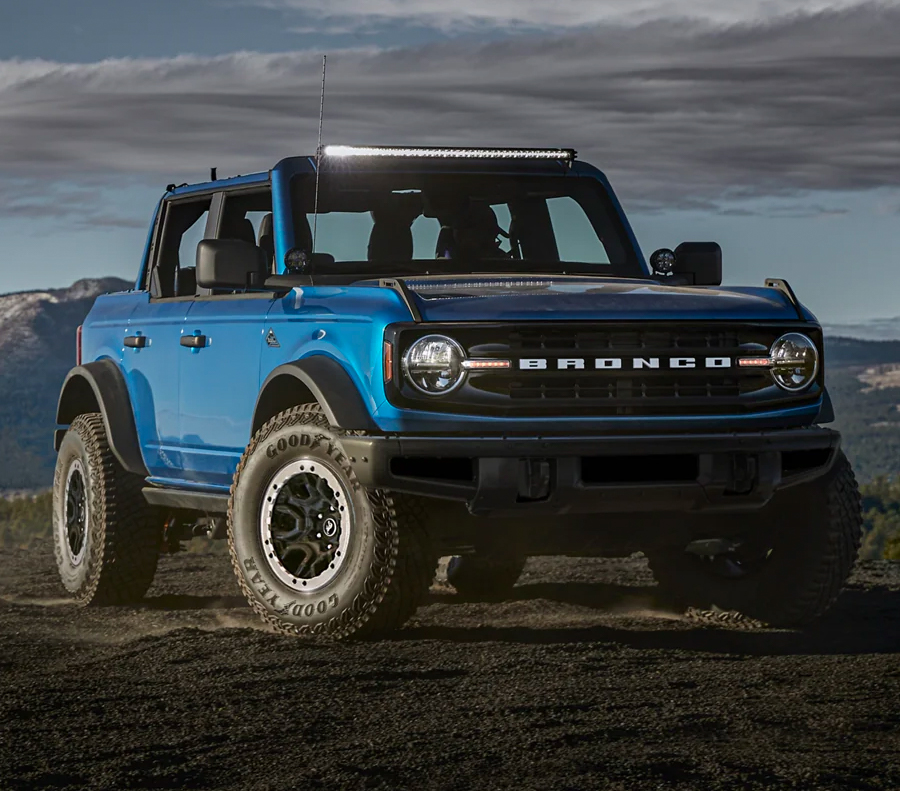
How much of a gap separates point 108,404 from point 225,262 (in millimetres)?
1927

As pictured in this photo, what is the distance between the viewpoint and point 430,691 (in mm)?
6121

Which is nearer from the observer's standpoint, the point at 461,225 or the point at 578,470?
the point at 578,470

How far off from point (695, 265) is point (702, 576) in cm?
159

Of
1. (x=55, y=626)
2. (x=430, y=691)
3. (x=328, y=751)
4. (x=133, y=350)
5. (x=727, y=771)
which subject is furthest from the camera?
(x=133, y=350)

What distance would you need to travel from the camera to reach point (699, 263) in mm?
8727

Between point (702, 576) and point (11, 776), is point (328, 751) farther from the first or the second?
point (702, 576)

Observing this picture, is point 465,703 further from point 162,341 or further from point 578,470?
point 162,341

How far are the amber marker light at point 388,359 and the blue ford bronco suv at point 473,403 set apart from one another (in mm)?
22

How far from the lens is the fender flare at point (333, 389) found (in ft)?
22.6

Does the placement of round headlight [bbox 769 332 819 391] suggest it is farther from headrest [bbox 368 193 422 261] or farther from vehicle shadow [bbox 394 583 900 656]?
headrest [bbox 368 193 422 261]

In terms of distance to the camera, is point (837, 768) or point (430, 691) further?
point (430, 691)

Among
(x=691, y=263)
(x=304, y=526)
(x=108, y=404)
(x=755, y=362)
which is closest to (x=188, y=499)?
(x=108, y=404)

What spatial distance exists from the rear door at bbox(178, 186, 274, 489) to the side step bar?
0.10m

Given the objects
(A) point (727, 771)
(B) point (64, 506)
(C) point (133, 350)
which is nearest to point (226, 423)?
(C) point (133, 350)
